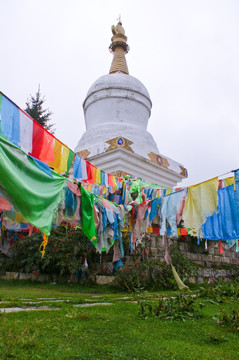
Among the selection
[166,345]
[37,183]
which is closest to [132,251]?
[37,183]

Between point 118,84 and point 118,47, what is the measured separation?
490 cm

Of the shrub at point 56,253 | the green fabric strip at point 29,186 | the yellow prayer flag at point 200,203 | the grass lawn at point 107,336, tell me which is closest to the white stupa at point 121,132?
the shrub at point 56,253

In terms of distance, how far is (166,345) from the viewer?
10.5ft

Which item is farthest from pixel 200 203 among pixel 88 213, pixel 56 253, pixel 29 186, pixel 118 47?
pixel 118 47

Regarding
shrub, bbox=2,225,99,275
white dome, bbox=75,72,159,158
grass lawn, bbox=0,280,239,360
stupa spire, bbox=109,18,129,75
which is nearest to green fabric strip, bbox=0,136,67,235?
grass lawn, bbox=0,280,239,360

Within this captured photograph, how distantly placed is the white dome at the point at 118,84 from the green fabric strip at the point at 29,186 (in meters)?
12.9

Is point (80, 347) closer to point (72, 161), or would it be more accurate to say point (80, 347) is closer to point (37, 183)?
point (37, 183)

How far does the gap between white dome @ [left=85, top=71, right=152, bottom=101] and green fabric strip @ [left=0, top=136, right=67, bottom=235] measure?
42.4ft

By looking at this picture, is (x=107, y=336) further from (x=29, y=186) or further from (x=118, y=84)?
(x=118, y=84)

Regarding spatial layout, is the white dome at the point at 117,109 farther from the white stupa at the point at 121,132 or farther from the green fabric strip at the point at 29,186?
the green fabric strip at the point at 29,186

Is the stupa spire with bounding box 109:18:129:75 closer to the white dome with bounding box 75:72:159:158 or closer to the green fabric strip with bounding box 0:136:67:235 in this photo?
the white dome with bounding box 75:72:159:158

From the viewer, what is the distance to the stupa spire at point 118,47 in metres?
19.2

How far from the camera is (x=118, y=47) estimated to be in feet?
66.5

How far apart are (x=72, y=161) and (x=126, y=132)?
865 centimetres
